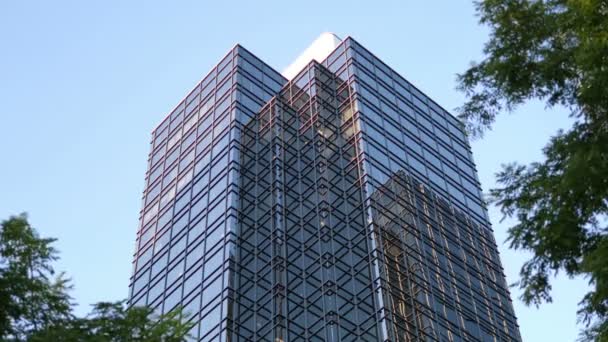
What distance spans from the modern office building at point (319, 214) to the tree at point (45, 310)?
2737cm

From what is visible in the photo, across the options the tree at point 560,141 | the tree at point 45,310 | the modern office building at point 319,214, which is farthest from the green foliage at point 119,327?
the modern office building at point 319,214

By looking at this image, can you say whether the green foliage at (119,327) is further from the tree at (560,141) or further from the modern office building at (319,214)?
the modern office building at (319,214)

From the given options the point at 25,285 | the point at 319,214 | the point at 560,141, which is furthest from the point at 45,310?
the point at 319,214

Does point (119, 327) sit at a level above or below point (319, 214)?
below

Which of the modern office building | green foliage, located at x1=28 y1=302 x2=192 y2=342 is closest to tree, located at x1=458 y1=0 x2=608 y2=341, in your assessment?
green foliage, located at x1=28 y1=302 x2=192 y2=342

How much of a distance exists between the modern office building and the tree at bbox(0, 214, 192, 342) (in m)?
27.4

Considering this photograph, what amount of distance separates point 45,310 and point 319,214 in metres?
35.4

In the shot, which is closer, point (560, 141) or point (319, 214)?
point (560, 141)

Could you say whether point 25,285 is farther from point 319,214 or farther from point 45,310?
point 319,214

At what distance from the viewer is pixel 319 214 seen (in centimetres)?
5538

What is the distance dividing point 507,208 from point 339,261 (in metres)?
31.1

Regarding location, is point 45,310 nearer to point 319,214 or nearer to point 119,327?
point 119,327

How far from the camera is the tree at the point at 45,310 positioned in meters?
19.9

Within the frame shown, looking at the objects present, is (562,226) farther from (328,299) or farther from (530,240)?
(328,299)
